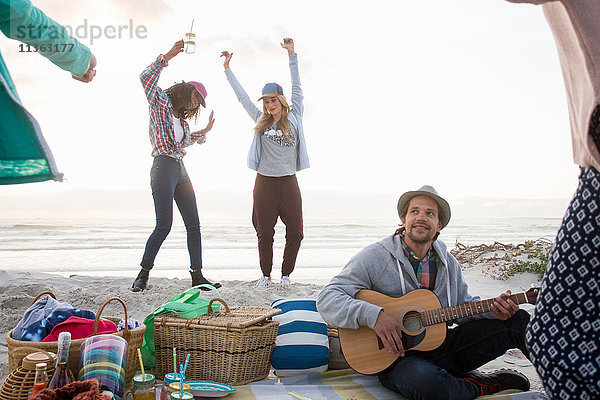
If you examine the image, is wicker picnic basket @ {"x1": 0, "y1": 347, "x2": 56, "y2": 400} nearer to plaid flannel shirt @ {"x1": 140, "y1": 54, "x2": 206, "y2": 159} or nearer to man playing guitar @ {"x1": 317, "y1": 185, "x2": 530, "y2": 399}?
man playing guitar @ {"x1": 317, "y1": 185, "x2": 530, "y2": 399}

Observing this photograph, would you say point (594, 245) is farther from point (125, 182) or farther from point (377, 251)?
point (125, 182)

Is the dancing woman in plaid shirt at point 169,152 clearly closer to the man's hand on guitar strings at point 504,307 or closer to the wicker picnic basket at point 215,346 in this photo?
the wicker picnic basket at point 215,346

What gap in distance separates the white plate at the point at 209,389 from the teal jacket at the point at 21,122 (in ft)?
6.12

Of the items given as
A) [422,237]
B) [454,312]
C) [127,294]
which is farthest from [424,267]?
[127,294]

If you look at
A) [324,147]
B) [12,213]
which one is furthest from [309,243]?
[12,213]

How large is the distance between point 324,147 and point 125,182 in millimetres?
15131

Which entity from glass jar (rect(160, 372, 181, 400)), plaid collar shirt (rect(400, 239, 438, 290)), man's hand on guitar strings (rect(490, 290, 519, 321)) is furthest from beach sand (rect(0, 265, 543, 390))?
glass jar (rect(160, 372, 181, 400))

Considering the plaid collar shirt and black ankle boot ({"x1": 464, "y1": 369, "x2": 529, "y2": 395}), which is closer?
black ankle boot ({"x1": 464, "y1": 369, "x2": 529, "y2": 395})

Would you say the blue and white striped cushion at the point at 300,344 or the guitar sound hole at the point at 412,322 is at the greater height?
the guitar sound hole at the point at 412,322

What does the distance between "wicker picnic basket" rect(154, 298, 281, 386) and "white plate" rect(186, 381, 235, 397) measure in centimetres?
24

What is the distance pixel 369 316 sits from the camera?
116 inches

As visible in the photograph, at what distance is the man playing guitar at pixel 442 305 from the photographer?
286 centimetres

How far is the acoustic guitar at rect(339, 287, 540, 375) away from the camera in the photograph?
299cm

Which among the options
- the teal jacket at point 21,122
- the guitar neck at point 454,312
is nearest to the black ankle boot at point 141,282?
the guitar neck at point 454,312
